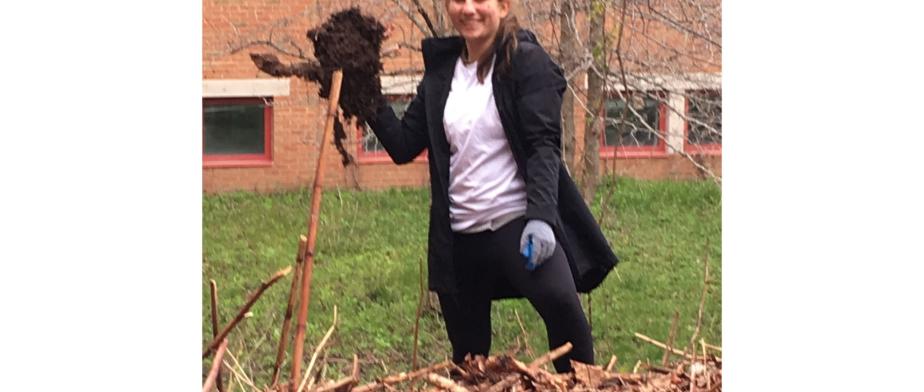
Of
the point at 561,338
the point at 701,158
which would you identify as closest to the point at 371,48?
the point at 561,338

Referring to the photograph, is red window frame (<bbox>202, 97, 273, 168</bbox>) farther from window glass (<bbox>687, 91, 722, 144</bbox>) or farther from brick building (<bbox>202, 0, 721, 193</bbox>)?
window glass (<bbox>687, 91, 722, 144</bbox>)

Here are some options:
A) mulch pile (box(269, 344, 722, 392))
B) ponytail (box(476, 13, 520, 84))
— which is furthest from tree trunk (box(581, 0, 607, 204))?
mulch pile (box(269, 344, 722, 392))

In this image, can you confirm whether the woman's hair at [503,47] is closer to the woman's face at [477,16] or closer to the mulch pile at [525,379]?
the woman's face at [477,16]

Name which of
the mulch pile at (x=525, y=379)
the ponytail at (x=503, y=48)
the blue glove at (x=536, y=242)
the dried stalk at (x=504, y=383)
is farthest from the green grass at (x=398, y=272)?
the dried stalk at (x=504, y=383)

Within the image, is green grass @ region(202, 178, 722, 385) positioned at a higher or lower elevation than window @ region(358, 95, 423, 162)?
lower

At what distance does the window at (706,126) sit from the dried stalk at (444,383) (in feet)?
4.97

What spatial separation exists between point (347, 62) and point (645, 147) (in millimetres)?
1145

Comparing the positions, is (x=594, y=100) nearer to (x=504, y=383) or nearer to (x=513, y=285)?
(x=513, y=285)

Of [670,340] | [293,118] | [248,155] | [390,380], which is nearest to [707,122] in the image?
[670,340]

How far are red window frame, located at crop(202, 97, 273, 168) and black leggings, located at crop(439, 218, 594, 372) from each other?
2.09 feet

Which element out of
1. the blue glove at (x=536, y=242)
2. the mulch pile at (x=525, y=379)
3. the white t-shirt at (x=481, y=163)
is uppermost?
the white t-shirt at (x=481, y=163)

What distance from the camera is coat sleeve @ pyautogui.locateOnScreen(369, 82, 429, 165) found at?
384 cm

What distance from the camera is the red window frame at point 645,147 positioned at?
4434mm

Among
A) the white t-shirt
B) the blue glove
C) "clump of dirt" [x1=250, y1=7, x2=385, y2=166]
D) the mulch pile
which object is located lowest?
the mulch pile
